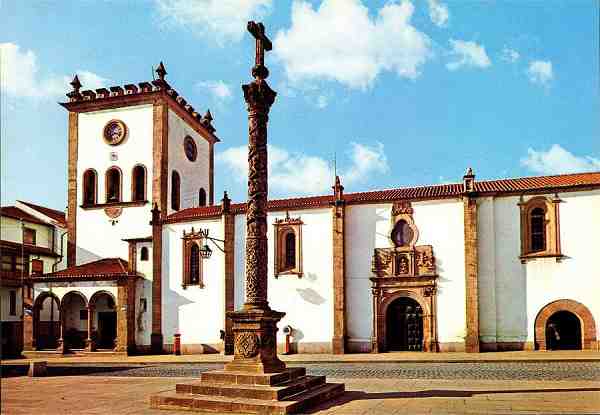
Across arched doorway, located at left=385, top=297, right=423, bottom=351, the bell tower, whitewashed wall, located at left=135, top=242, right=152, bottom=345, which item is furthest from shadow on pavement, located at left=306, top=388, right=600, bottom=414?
the bell tower

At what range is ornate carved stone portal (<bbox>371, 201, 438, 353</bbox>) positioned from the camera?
28.6m

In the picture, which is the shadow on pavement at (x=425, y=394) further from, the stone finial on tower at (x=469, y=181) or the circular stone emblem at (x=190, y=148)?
the circular stone emblem at (x=190, y=148)

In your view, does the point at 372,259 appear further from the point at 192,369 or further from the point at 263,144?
the point at 263,144

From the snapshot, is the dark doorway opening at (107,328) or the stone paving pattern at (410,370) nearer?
the stone paving pattern at (410,370)

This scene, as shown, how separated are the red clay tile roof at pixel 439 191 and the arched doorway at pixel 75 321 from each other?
7518 millimetres

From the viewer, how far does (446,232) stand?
28.7 metres

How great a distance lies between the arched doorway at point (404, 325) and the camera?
95.2ft

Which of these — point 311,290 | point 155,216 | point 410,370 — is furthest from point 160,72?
point 410,370

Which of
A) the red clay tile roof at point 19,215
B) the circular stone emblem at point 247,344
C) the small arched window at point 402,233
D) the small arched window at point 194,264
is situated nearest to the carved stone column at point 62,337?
the small arched window at point 194,264

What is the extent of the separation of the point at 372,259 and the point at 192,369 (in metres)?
10.3

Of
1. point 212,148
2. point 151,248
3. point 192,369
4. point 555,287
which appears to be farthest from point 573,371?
point 212,148

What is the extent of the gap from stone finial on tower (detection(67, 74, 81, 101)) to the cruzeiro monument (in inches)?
1066

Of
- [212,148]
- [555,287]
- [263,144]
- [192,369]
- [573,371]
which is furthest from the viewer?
[212,148]

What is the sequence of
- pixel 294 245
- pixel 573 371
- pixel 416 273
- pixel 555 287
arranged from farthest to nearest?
1. pixel 294 245
2. pixel 416 273
3. pixel 555 287
4. pixel 573 371
